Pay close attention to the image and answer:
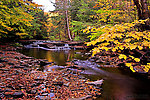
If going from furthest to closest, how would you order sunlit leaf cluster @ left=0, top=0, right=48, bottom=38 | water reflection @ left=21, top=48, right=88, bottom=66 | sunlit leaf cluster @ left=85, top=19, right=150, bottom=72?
water reflection @ left=21, top=48, right=88, bottom=66 → sunlit leaf cluster @ left=0, top=0, right=48, bottom=38 → sunlit leaf cluster @ left=85, top=19, right=150, bottom=72

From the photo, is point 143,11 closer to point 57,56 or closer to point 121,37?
point 121,37

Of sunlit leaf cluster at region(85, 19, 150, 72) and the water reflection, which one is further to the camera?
the water reflection

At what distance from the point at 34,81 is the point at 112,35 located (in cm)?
398

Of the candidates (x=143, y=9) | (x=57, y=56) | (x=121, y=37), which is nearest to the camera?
(x=121, y=37)

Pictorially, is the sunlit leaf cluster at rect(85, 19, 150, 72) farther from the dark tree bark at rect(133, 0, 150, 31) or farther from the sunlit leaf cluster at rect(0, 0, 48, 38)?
the sunlit leaf cluster at rect(0, 0, 48, 38)

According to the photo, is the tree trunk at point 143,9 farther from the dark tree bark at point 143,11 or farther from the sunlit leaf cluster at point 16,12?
the sunlit leaf cluster at point 16,12

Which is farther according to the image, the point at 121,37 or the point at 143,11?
the point at 143,11

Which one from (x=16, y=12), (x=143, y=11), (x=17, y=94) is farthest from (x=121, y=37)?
(x=16, y=12)

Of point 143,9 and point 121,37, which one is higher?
point 143,9

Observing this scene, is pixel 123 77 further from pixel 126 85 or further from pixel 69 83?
pixel 69 83

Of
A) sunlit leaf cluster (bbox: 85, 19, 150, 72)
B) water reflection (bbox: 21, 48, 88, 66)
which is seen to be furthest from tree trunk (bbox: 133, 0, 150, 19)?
water reflection (bbox: 21, 48, 88, 66)

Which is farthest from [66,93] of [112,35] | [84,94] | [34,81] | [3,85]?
[112,35]

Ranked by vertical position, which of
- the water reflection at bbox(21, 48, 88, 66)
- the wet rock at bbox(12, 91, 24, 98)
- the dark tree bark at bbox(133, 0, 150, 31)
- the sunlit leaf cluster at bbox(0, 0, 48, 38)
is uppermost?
the sunlit leaf cluster at bbox(0, 0, 48, 38)

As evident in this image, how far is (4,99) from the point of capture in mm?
3146
